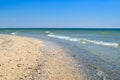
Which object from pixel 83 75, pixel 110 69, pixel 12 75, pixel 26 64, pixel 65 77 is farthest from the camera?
pixel 110 69

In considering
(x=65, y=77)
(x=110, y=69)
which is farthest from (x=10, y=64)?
(x=110, y=69)

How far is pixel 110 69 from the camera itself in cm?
1230

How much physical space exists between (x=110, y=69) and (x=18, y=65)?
15.9 feet

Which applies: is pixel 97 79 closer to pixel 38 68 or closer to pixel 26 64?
pixel 38 68

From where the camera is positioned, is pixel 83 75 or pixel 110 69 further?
pixel 110 69

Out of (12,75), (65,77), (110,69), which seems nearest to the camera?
(12,75)

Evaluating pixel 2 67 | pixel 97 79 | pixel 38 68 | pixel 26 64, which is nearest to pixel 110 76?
pixel 97 79

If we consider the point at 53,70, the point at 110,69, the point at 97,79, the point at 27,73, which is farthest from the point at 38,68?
the point at 110,69

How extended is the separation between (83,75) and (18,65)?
3065mm

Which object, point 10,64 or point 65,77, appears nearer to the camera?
point 65,77

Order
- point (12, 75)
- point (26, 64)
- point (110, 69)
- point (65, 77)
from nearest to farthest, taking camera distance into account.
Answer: point (12, 75) → point (65, 77) → point (26, 64) → point (110, 69)

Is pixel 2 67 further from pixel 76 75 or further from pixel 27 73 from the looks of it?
pixel 76 75

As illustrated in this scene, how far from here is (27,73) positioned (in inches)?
373

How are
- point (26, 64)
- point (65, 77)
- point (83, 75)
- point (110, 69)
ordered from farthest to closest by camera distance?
point (110, 69)
point (26, 64)
point (83, 75)
point (65, 77)
